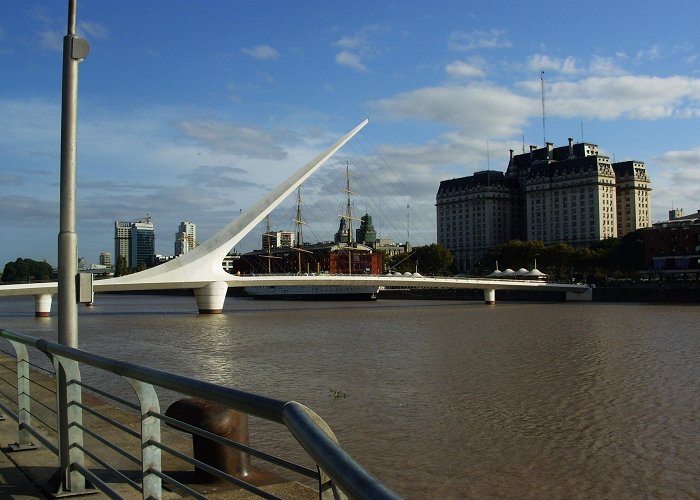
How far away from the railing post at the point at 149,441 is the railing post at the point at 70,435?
0.75 m

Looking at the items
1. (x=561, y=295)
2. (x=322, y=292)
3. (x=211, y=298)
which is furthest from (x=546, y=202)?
(x=211, y=298)

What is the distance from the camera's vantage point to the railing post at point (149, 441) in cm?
263

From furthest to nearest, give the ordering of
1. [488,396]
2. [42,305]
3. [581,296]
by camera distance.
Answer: [581,296]
[42,305]
[488,396]

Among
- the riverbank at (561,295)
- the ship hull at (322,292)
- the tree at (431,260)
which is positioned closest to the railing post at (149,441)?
the riverbank at (561,295)

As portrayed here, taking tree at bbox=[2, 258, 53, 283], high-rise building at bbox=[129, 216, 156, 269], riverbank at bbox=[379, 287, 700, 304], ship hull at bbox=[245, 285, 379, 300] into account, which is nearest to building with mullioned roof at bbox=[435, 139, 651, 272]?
riverbank at bbox=[379, 287, 700, 304]

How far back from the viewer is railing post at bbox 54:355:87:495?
3275 mm

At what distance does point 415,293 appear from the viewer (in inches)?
2628

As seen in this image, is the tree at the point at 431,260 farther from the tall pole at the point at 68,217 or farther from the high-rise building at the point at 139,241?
the high-rise building at the point at 139,241

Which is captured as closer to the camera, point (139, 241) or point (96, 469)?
point (96, 469)

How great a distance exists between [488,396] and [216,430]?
6907 millimetres

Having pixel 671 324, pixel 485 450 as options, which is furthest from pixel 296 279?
pixel 485 450

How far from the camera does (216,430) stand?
158 inches

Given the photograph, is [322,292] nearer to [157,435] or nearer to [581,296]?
[581,296]

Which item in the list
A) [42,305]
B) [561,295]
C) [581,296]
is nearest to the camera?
[42,305]
